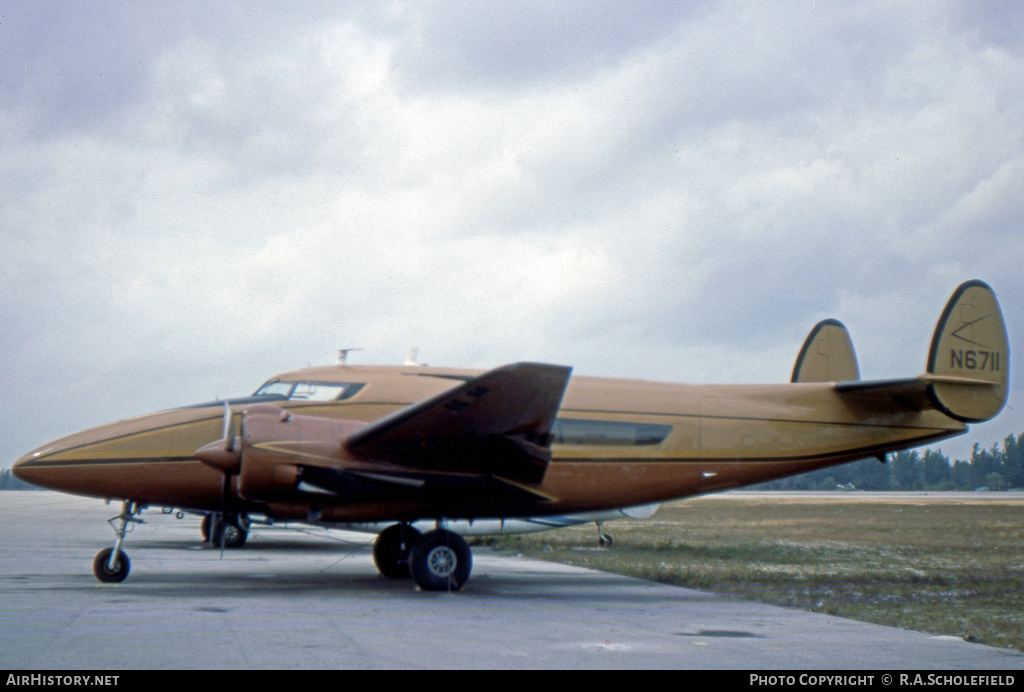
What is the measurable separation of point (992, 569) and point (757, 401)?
5476 mm

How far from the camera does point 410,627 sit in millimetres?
7746

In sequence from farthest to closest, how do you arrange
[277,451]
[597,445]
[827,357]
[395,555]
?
[827,357], [395,555], [597,445], [277,451]

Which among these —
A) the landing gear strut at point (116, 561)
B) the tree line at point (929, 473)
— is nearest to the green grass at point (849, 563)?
the landing gear strut at point (116, 561)

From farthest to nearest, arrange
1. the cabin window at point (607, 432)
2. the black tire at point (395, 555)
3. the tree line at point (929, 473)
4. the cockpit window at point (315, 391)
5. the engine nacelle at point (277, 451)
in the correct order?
the tree line at point (929, 473) → the black tire at point (395, 555) → the cabin window at point (607, 432) → the cockpit window at point (315, 391) → the engine nacelle at point (277, 451)

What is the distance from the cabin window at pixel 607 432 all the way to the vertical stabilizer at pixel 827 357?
4152 millimetres

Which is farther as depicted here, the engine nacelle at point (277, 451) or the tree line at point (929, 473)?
the tree line at point (929, 473)

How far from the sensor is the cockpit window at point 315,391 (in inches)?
453

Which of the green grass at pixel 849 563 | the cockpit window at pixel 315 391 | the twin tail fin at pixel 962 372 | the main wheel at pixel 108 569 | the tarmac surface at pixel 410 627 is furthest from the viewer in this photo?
the twin tail fin at pixel 962 372

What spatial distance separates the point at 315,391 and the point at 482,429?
282 cm

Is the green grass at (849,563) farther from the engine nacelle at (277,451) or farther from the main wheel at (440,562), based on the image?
→ the engine nacelle at (277,451)

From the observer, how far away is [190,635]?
6.95 meters

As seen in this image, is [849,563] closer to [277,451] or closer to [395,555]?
[395,555]

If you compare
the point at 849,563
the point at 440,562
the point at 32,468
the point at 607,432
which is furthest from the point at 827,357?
the point at 32,468

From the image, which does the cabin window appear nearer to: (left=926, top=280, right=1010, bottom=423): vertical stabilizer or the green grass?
the green grass
